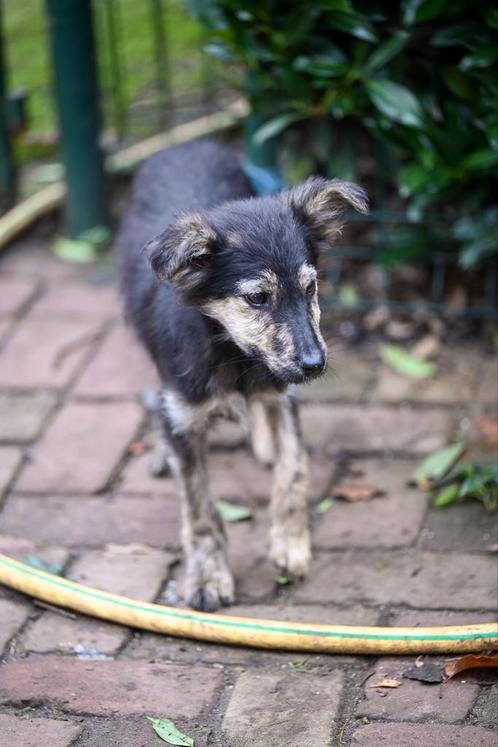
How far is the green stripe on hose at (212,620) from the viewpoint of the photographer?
3146mm

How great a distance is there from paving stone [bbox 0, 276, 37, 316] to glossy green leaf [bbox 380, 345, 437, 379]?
1857 millimetres

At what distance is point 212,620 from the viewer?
11.0 feet

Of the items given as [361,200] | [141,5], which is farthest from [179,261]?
[141,5]

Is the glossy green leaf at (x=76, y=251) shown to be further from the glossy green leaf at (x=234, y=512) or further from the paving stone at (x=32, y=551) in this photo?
the paving stone at (x=32, y=551)

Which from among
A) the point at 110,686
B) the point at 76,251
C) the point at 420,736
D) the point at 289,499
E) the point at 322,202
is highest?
the point at 322,202

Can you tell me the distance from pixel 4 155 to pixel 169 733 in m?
4.13

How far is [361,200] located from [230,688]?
152 cm

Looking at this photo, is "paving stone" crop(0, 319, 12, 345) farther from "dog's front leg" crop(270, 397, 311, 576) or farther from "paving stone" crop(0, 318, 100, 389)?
"dog's front leg" crop(270, 397, 311, 576)

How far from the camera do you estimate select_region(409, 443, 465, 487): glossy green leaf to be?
4180 millimetres

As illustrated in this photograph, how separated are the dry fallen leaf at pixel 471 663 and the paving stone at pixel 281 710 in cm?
31

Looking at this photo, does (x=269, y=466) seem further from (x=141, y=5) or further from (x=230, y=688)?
(x=141, y=5)

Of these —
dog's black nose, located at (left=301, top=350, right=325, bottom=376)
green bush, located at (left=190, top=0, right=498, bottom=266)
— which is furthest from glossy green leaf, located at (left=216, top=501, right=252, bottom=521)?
green bush, located at (left=190, top=0, right=498, bottom=266)

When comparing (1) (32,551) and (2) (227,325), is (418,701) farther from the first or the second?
(1) (32,551)

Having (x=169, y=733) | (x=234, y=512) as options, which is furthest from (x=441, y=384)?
(x=169, y=733)
